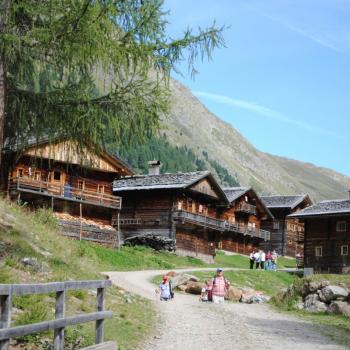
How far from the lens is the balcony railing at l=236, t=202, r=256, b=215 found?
219 feet

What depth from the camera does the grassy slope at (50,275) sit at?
10836 mm

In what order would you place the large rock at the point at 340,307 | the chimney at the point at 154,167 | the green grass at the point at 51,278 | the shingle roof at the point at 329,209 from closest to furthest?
the green grass at the point at 51,278, the large rock at the point at 340,307, the shingle roof at the point at 329,209, the chimney at the point at 154,167

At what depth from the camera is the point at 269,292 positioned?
107 feet

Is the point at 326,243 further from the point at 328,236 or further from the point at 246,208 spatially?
the point at 246,208

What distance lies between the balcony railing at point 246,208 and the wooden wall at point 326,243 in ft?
42.3

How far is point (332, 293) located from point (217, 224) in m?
34.7

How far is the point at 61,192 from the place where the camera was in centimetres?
4250

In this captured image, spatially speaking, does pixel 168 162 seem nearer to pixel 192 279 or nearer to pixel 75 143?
pixel 192 279

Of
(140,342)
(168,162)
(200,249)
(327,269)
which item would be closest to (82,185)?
(200,249)

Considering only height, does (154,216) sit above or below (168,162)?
below

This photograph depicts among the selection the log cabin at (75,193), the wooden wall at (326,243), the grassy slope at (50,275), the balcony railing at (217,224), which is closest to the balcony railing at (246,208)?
the balcony railing at (217,224)

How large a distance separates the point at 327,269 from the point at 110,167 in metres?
20.3

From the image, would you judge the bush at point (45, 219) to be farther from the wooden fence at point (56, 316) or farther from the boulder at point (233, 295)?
the wooden fence at point (56, 316)

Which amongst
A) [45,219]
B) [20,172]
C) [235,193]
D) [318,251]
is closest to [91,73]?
[45,219]
